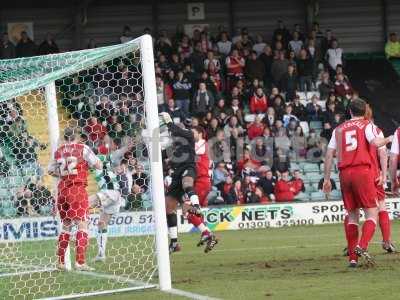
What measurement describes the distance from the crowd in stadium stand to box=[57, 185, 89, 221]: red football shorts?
10689 millimetres

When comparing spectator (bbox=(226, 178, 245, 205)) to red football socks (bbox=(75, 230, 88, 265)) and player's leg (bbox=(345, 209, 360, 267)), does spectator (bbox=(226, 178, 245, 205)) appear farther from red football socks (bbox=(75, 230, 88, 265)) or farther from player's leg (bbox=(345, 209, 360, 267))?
player's leg (bbox=(345, 209, 360, 267))

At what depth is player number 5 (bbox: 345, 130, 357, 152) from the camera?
436 inches

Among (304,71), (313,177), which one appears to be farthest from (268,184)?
(304,71)

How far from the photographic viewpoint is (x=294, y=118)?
24.9 m

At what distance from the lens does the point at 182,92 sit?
2547cm

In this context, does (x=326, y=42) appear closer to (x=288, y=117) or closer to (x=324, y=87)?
(x=324, y=87)

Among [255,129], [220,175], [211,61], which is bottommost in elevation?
[220,175]

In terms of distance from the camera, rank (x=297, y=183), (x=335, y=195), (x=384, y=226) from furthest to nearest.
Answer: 1. (x=335, y=195)
2. (x=297, y=183)
3. (x=384, y=226)

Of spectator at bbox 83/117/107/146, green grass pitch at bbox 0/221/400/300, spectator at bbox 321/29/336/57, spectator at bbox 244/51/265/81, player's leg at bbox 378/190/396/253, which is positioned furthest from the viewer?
spectator at bbox 321/29/336/57

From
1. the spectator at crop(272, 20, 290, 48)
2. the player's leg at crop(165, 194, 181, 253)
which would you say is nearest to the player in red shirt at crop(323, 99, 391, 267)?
the player's leg at crop(165, 194, 181, 253)

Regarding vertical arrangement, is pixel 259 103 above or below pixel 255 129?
above

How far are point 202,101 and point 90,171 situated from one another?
1159cm

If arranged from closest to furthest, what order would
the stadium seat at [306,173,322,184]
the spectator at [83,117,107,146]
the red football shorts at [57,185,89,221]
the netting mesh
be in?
the netting mesh → the red football shorts at [57,185,89,221] → the spectator at [83,117,107,146] → the stadium seat at [306,173,322,184]

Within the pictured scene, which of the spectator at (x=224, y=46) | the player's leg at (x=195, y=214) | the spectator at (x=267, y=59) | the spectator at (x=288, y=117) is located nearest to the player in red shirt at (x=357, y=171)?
the player's leg at (x=195, y=214)
